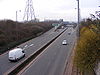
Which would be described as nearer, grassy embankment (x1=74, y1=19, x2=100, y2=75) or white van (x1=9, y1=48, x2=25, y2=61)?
grassy embankment (x1=74, y1=19, x2=100, y2=75)

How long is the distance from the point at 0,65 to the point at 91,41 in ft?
44.2

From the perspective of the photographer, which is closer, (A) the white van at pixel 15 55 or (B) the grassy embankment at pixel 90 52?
(B) the grassy embankment at pixel 90 52

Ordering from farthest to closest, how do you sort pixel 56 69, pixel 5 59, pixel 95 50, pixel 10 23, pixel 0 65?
pixel 10 23, pixel 5 59, pixel 0 65, pixel 56 69, pixel 95 50

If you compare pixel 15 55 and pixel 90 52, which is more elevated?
pixel 90 52

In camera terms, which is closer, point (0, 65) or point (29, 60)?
point (0, 65)

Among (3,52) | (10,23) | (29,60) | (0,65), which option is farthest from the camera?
(10,23)

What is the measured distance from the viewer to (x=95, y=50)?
69.6ft

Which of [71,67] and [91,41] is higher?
[91,41]

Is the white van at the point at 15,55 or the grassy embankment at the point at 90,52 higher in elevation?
the grassy embankment at the point at 90,52

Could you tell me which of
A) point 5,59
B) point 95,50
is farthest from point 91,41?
point 5,59

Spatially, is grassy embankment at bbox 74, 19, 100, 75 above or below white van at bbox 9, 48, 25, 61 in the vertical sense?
above

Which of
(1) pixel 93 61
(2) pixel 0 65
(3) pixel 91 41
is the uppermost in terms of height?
(3) pixel 91 41

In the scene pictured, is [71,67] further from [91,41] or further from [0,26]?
[0,26]

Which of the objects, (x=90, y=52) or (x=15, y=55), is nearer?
(x=90, y=52)
